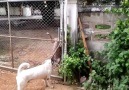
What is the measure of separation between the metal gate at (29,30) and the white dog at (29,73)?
4.58 ft

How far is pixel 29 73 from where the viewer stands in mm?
4555

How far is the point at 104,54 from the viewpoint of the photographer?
15.6 feet

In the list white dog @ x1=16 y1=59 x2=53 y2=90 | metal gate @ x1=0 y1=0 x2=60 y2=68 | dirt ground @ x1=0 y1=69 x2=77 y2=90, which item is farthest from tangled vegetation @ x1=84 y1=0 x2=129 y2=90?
metal gate @ x1=0 y1=0 x2=60 y2=68

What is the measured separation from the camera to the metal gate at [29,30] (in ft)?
22.4

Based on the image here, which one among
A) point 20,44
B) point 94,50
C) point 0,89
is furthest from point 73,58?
point 20,44

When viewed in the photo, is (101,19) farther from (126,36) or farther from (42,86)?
(42,86)

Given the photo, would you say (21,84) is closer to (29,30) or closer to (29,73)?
(29,73)

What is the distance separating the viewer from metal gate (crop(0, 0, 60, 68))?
269 inches

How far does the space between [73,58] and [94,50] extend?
0.57 m

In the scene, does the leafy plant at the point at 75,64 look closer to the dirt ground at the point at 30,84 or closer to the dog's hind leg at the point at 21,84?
the dirt ground at the point at 30,84

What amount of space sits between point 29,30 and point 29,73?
6305 millimetres

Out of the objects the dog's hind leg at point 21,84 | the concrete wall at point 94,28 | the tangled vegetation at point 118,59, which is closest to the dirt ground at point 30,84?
the dog's hind leg at point 21,84

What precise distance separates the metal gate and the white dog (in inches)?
55.0

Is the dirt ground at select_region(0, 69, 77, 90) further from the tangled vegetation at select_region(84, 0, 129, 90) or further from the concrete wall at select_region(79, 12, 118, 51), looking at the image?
the concrete wall at select_region(79, 12, 118, 51)
